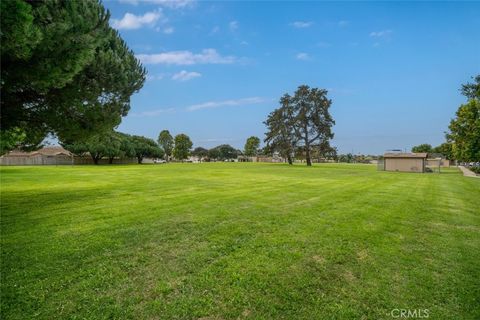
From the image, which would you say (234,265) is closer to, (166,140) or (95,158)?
(95,158)

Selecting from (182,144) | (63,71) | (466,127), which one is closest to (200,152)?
(182,144)

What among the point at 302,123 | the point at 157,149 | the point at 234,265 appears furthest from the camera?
the point at 157,149

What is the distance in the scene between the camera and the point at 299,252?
458 centimetres

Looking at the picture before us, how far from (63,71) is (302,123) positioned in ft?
158

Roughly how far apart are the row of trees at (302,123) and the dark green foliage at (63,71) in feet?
143

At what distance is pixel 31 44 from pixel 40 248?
11.1 ft

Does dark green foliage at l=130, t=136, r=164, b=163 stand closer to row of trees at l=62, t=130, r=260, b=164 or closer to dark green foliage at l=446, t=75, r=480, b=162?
row of trees at l=62, t=130, r=260, b=164

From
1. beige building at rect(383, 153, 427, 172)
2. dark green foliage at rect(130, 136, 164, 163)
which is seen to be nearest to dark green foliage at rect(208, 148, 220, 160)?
dark green foliage at rect(130, 136, 164, 163)

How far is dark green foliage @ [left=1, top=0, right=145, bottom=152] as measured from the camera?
16.0 feet

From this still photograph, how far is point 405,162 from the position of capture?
36938 millimetres

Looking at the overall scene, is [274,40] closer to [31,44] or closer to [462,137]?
[31,44]

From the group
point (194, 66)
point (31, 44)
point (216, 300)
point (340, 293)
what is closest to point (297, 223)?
point (340, 293)

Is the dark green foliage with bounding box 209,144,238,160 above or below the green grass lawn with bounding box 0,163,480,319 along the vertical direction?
above

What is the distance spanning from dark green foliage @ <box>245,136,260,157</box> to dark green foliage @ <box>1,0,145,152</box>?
98.5 m
